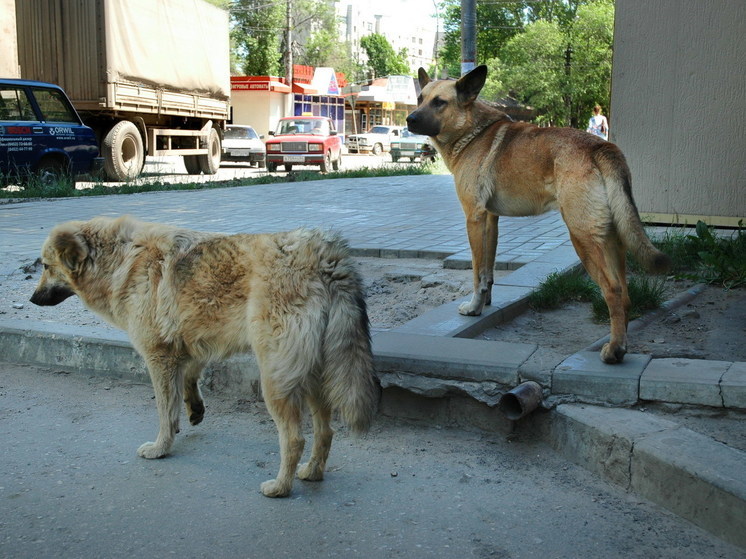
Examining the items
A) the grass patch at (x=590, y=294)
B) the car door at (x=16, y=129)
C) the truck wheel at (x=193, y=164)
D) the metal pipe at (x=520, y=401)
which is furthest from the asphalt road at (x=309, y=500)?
the truck wheel at (x=193, y=164)

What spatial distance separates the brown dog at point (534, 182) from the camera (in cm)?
422

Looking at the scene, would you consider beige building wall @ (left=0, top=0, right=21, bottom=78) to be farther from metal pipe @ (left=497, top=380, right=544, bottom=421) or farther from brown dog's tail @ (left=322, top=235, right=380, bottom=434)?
metal pipe @ (left=497, top=380, right=544, bottom=421)

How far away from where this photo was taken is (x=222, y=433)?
13.7ft

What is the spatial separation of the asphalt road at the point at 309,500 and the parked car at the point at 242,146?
29.1 m

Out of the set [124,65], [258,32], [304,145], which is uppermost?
[258,32]

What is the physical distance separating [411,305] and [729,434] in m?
2.83

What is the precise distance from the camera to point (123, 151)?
795 inches

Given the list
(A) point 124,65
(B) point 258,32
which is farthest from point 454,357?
(B) point 258,32

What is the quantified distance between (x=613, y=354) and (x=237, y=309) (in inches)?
77.8

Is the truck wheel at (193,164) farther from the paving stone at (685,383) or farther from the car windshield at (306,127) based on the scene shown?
the paving stone at (685,383)

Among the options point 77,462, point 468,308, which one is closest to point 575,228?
point 468,308

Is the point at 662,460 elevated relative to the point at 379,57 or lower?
lower

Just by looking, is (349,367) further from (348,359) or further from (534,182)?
(534,182)

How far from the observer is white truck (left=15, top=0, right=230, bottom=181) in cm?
1862
